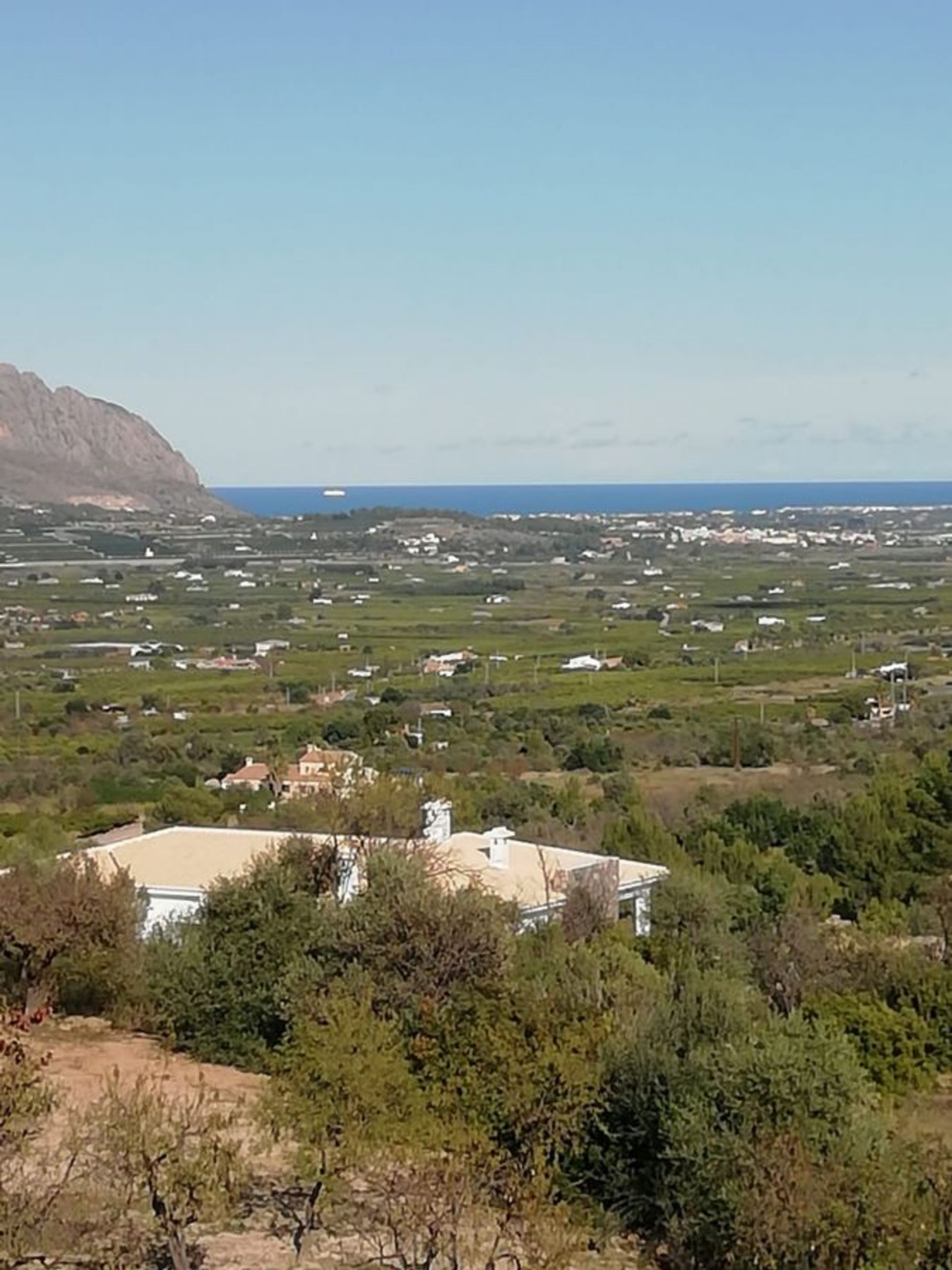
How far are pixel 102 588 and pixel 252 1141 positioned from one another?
94.9 metres

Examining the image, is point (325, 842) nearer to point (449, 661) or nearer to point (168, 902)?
point (168, 902)

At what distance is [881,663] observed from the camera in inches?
2768

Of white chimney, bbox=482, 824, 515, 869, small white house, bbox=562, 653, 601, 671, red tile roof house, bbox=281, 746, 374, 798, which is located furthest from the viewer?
small white house, bbox=562, 653, 601, 671

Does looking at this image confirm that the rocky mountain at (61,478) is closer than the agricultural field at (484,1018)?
No

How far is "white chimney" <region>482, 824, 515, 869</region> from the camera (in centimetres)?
2336

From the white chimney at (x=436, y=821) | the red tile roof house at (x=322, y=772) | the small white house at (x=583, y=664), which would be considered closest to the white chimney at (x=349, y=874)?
the red tile roof house at (x=322, y=772)

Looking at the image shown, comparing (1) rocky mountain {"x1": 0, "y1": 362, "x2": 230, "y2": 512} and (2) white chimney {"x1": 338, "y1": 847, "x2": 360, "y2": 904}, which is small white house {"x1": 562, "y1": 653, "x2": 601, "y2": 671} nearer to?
(2) white chimney {"x1": 338, "y1": 847, "x2": 360, "y2": 904}

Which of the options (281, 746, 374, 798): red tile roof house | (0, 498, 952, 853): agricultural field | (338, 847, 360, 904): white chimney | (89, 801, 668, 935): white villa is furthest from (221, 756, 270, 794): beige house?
(338, 847, 360, 904): white chimney

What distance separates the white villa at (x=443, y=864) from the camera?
21.4m

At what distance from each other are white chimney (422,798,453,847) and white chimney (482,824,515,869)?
61 centimetres

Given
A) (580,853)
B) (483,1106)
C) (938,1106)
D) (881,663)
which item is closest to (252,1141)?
(483,1106)

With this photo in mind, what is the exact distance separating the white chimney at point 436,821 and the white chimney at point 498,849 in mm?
609

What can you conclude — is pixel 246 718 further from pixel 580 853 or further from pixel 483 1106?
pixel 483 1106

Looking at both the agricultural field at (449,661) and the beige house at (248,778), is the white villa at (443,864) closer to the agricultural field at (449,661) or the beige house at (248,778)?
the agricultural field at (449,661)
